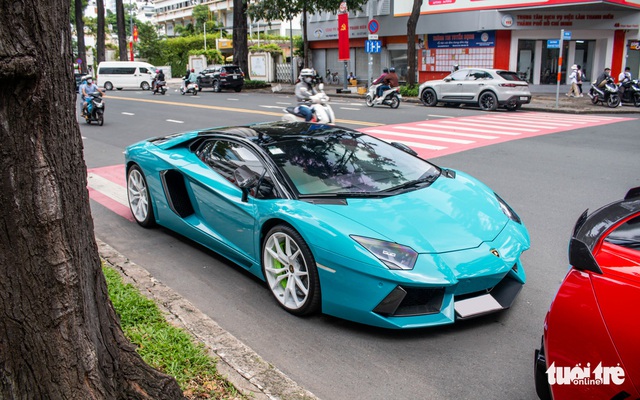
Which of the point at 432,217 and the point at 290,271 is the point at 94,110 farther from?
the point at 432,217

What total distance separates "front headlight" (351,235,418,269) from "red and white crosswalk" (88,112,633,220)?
4.58 metres

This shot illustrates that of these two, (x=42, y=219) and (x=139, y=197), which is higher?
(x=42, y=219)

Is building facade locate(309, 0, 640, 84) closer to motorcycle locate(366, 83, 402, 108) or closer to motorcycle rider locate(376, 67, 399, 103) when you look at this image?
motorcycle rider locate(376, 67, 399, 103)

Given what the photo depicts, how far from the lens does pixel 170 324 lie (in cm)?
413

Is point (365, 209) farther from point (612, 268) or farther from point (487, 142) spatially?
point (487, 142)

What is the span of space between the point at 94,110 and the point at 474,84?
13.7m

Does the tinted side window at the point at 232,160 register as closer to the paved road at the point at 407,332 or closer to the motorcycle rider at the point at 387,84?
the paved road at the point at 407,332

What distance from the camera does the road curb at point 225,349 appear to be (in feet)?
10.9

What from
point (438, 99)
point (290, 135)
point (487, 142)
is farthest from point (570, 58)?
point (290, 135)

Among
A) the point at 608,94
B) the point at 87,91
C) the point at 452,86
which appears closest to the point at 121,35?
the point at 87,91

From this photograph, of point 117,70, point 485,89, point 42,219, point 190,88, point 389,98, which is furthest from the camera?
point 117,70

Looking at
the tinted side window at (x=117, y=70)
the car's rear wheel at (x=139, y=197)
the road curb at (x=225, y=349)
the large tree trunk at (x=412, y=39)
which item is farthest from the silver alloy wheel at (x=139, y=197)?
the tinted side window at (x=117, y=70)

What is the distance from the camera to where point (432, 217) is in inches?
175

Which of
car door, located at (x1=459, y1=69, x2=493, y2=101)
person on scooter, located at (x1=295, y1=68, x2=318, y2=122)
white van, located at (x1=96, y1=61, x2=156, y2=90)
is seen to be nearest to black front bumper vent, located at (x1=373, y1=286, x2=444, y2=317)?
person on scooter, located at (x1=295, y1=68, x2=318, y2=122)
